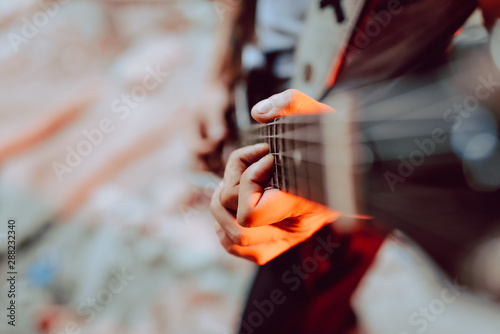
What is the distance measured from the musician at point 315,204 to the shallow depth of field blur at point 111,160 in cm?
44

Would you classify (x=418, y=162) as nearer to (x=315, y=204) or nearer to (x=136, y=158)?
(x=315, y=204)

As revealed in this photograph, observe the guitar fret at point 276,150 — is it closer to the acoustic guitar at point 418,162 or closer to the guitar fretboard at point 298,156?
the guitar fretboard at point 298,156

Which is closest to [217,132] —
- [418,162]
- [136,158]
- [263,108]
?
[136,158]

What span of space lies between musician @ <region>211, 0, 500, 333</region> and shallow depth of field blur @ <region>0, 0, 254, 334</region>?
0.44 metres

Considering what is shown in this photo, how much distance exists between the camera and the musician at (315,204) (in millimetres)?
493

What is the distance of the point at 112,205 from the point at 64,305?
0.44 m

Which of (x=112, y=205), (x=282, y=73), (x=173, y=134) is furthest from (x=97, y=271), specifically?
(x=282, y=73)

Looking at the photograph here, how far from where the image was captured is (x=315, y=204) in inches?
19.0

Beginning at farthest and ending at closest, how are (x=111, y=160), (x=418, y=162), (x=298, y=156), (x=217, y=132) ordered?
1. (x=111, y=160)
2. (x=217, y=132)
3. (x=298, y=156)
4. (x=418, y=162)

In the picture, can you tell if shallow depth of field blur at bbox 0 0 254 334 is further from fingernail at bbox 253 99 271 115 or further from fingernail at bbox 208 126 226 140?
fingernail at bbox 253 99 271 115

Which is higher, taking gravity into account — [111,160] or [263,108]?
[263,108]

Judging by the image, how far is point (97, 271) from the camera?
1238 mm

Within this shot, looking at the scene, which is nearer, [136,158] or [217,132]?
[217,132]

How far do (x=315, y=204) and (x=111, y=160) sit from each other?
1244 millimetres
